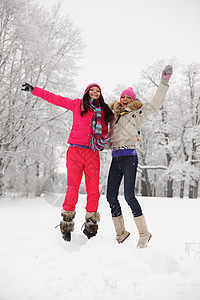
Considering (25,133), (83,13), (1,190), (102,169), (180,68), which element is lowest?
(1,190)

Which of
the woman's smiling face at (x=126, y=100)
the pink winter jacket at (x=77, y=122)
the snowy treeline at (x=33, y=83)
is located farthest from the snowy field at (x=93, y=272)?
the snowy treeline at (x=33, y=83)

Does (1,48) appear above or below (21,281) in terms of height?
above

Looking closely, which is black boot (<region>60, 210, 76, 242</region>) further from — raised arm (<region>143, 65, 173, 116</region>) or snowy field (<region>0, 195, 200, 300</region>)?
raised arm (<region>143, 65, 173, 116</region>)

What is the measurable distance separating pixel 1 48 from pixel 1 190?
17.1 ft

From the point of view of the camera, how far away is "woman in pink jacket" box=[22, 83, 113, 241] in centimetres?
283

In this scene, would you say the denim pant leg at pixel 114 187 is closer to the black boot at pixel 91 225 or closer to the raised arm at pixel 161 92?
the black boot at pixel 91 225

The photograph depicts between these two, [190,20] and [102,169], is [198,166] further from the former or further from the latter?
[190,20]

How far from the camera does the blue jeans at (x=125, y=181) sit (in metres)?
2.76

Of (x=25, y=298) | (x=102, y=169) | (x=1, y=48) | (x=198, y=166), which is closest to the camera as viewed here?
(x=25, y=298)

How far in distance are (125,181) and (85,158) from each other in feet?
1.86

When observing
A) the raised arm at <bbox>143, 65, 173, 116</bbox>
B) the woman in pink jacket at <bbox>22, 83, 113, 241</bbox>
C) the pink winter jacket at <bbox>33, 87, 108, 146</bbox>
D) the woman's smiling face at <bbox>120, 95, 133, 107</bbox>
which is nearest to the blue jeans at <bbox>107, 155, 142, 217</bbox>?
the woman in pink jacket at <bbox>22, 83, 113, 241</bbox>

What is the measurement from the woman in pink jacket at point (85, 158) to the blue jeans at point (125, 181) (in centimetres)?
19

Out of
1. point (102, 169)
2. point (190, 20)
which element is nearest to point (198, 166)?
point (102, 169)

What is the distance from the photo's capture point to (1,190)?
912 centimetres
